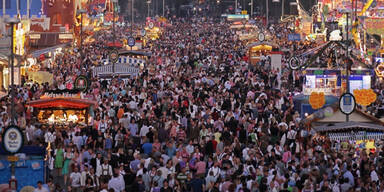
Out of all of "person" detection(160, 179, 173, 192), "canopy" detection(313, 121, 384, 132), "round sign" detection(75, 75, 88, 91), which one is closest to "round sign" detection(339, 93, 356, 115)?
"canopy" detection(313, 121, 384, 132)

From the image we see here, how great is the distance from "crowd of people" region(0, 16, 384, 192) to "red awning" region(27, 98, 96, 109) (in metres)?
0.39

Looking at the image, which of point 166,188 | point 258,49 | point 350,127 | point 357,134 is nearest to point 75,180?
point 166,188

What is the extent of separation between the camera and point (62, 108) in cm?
2667

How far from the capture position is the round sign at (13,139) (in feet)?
55.5

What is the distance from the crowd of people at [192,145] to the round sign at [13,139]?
2.88 ft

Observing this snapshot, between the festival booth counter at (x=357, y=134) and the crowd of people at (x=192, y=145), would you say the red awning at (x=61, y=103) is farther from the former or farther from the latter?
the festival booth counter at (x=357, y=134)

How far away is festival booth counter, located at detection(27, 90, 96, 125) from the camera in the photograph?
26.6 m

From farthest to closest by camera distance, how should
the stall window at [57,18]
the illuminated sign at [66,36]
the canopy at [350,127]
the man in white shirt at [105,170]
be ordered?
the stall window at [57,18], the illuminated sign at [66,36], the canopy at [350,127], the man in white shirt at [105,170]

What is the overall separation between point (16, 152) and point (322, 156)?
654 centimetres

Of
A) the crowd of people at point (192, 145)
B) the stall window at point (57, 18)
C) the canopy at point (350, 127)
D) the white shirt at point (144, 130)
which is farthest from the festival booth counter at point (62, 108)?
the stall window at point (57, 18)

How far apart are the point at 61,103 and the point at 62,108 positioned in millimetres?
196

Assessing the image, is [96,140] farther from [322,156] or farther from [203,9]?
[203,9]

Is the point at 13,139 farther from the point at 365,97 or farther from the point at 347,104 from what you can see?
the point at 365,97

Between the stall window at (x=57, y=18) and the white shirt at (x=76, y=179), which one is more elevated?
the stall window at (x=57, y=18)
